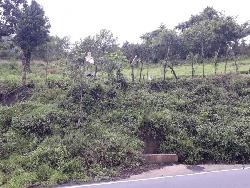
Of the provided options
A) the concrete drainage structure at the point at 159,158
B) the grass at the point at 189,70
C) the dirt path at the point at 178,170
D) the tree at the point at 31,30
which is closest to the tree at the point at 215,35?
the grass at the point at 189,70

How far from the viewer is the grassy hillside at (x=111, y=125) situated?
Answer: 15016 millimetres

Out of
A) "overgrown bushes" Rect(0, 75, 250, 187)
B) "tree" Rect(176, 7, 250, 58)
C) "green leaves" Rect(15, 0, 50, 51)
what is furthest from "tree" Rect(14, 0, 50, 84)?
"tree" Rect(176, 7, 250, 58)

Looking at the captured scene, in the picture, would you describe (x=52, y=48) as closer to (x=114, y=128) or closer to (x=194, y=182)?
(x=114, y=128)

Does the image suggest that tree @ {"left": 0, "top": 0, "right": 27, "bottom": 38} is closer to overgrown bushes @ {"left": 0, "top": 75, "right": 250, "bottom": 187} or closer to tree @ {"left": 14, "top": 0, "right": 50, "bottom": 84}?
tree @ {"left": 14, "top": 0, "right": 50, "bottom": 84}

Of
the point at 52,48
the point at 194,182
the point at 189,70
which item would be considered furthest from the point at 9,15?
the point at 194,182

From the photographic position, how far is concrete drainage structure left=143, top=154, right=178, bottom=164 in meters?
16.2

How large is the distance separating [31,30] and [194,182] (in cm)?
1670

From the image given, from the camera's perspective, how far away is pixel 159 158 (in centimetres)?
1630

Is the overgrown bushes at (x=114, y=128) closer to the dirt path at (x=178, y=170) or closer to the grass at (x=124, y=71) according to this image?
the dirt path at (x=178, y=170)

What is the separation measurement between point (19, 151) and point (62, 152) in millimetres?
1889

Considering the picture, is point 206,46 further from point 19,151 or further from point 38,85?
point 19,151

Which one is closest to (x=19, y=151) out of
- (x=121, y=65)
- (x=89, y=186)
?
(x=89, y=186)

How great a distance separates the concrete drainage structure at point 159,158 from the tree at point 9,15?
64.0ft

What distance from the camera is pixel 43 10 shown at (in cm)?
2789
